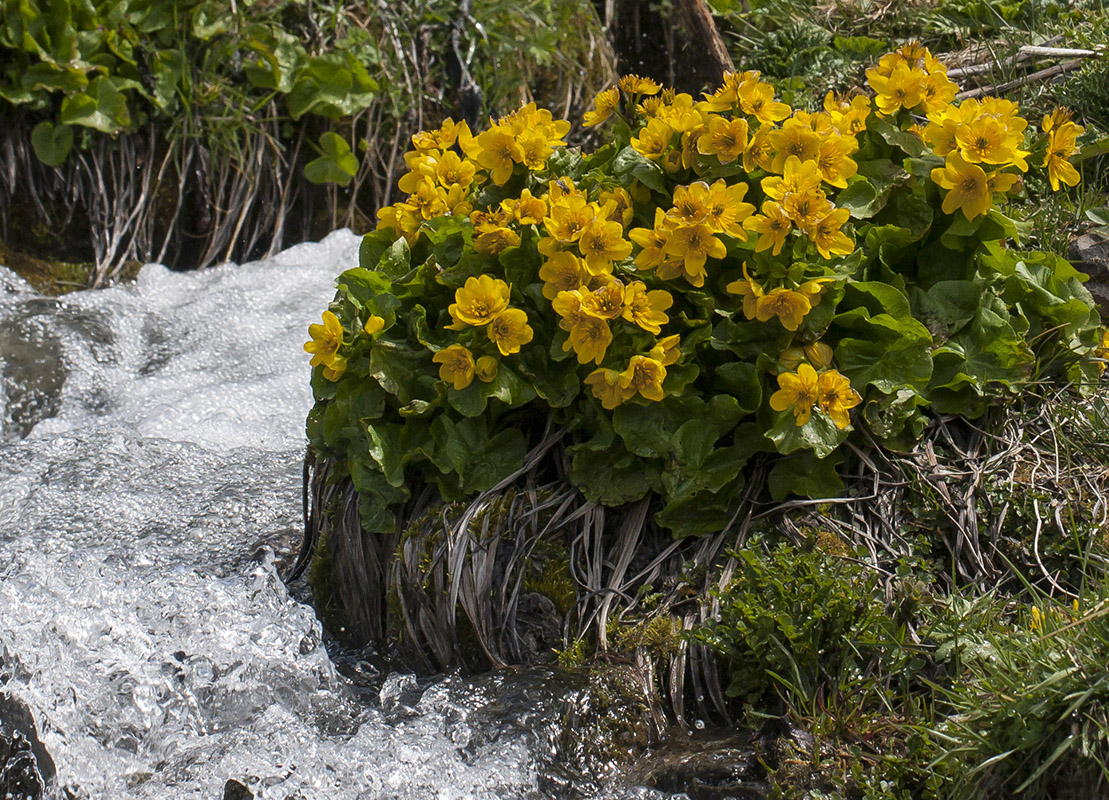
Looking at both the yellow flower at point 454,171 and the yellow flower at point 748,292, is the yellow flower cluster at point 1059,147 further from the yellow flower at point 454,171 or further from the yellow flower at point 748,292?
the yellow flower at point 454,171

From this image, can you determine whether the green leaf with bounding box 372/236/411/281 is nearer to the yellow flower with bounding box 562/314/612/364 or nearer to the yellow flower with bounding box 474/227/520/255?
the yellow flower with bounding box 474/227/520/255

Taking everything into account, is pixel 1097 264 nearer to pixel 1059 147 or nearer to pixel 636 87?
pixel 1059 147

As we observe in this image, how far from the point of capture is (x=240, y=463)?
371 cm

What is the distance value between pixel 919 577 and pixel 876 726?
0.39 meters

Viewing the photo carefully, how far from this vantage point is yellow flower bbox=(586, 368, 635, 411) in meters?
2.26

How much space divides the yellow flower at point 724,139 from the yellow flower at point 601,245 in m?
0.30

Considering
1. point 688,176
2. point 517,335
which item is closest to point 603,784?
point 517,335

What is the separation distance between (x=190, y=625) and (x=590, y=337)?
1.26m

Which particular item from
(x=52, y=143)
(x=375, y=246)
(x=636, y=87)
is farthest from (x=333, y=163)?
(x=636, y=87)

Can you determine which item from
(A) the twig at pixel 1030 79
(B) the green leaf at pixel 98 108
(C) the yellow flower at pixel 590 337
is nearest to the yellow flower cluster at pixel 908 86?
(C) the yellow flower at pixel 590 337

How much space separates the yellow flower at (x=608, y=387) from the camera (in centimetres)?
226

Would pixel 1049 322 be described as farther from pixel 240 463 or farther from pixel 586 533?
pixel 240 463

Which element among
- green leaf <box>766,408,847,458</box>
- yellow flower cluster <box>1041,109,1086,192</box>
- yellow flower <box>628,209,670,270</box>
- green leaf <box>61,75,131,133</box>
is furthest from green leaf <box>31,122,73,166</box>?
yellow flower cluster <box>1041,109,1086,192</box>

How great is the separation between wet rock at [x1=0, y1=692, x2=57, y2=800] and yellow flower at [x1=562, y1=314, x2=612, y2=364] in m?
1.40
